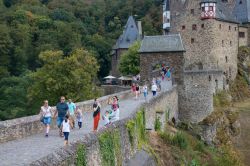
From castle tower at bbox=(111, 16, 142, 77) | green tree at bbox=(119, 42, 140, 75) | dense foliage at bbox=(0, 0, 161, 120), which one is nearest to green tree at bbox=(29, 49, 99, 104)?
dense foliage at bbox=(0, 0, 161, 120)

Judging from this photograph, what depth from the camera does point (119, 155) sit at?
624 inches

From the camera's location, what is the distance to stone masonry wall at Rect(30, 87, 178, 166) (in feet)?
32.9

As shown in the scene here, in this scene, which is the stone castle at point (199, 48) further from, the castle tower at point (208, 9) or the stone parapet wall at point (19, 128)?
the stone parapet wall at point (19, 128)

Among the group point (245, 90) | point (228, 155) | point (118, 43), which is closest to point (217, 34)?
point (245, 90)

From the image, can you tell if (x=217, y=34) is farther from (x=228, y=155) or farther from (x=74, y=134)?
(x=74, y=134)

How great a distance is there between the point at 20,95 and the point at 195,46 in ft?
66.3

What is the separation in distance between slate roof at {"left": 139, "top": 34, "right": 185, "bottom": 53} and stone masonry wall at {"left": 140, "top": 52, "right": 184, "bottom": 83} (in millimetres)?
317

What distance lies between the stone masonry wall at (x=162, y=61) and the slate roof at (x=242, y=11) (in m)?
24.0

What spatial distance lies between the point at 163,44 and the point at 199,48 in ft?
41.4

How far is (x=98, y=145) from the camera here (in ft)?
43.7

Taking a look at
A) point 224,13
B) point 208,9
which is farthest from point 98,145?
point 224,13

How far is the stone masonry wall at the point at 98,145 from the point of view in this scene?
395 inches

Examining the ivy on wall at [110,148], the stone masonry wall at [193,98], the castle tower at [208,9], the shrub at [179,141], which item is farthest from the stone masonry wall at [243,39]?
the ivy on wall at [110,148]

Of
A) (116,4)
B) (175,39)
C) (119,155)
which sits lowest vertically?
(119,155)
